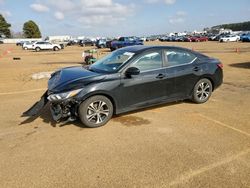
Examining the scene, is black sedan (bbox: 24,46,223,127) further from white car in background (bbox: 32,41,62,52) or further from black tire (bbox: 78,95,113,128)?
white car in background (bbox: 32,41,62,52)

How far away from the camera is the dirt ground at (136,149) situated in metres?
3.62

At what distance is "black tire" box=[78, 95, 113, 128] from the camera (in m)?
5.29

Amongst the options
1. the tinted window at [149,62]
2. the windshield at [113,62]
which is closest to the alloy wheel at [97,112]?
the windshield at [113,62]

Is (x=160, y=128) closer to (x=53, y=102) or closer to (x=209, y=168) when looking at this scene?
(x=209, y=168)

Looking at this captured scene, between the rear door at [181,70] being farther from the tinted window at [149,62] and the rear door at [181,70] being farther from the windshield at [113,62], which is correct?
the windshield at [113,62]

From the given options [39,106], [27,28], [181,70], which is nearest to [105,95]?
[39,106]

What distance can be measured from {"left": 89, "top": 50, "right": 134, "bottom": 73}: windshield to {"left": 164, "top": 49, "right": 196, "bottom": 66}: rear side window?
37.1 inches

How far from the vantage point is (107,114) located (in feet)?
18.2

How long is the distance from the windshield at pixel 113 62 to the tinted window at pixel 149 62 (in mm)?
250

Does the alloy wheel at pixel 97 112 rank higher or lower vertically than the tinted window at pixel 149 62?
lower

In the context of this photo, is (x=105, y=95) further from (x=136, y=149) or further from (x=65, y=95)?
(x=136, y=149)

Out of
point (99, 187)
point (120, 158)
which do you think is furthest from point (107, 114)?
point (99, 187)

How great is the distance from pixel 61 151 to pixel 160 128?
6.58 ft

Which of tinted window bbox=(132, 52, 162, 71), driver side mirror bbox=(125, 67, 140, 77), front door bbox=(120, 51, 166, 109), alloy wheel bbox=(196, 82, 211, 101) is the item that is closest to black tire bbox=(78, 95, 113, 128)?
Result: front door bbox=(120, 51, 166, 109)
